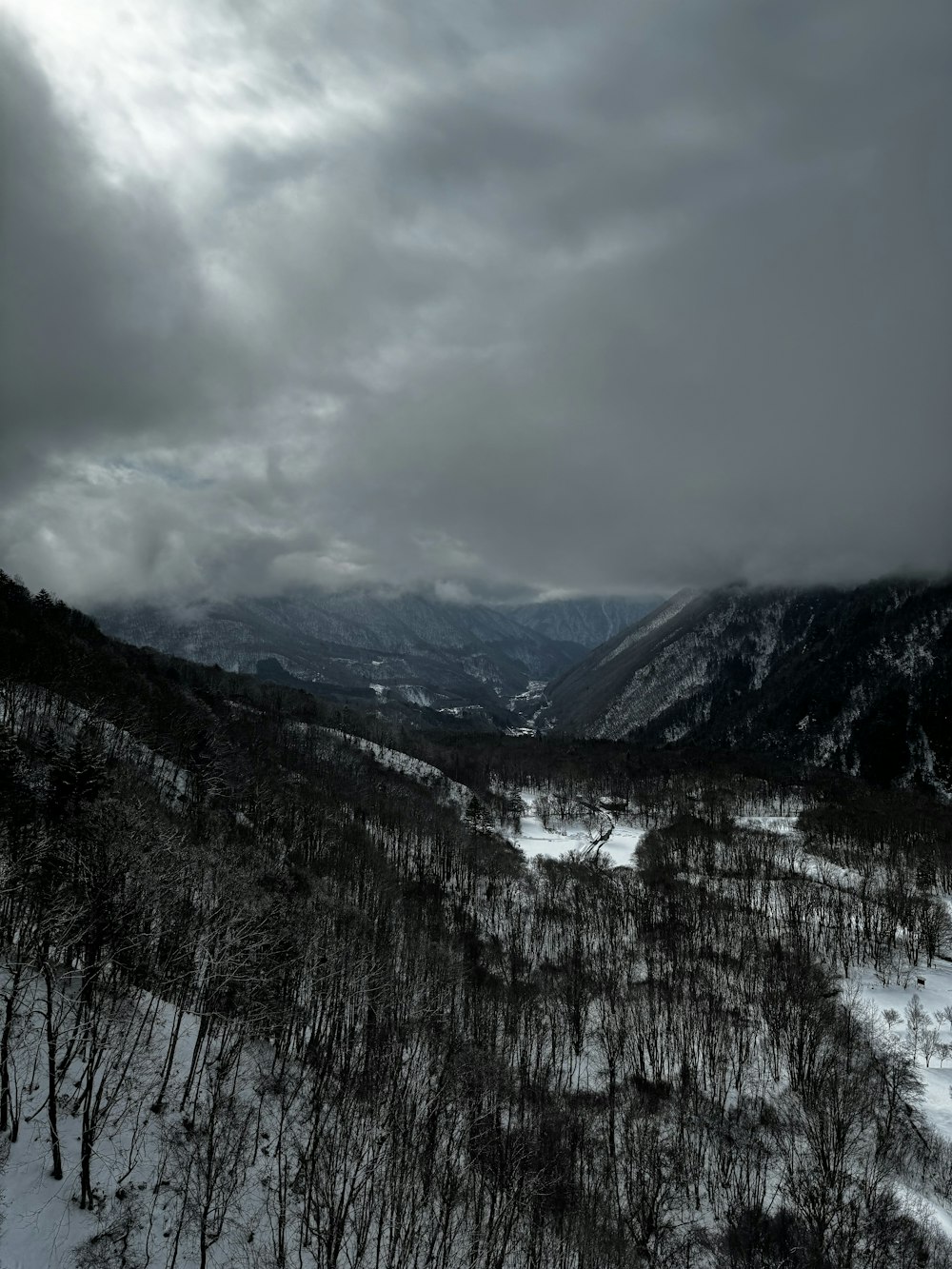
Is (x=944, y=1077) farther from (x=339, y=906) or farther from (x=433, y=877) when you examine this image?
(x=433, y=877)

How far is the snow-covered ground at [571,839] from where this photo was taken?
533 ft

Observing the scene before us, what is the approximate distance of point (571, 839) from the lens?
590ft

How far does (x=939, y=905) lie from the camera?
101500 millimetres

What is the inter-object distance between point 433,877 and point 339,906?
165ft

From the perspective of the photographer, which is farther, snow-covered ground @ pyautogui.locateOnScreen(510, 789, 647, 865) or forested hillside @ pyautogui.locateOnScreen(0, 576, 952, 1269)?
snow-covered ground @ pyautogui.locateOnScreen(510, 789, 647, 865)

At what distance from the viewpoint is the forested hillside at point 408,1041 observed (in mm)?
34469

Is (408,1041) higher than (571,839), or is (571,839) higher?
(408,1041)

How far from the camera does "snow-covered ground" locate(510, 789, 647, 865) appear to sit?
162 m

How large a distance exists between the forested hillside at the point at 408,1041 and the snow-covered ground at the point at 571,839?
33804 mm

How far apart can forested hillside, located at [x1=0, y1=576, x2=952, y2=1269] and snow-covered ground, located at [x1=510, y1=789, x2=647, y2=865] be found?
111 feet

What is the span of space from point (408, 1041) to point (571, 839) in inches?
4835

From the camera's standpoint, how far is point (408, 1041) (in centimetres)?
6366

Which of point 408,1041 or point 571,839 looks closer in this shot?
point 408,1041

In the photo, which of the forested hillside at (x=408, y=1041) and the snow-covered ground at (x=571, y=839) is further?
the snow-covered ground at (x=571, y=839)
